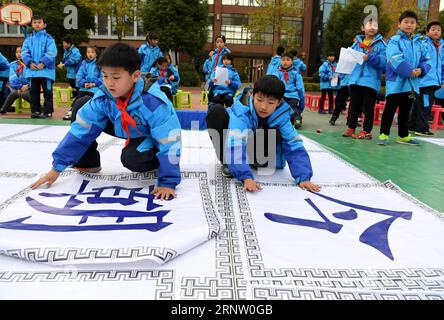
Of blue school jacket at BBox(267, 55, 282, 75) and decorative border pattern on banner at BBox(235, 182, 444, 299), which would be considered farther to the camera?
blue school jacket at BBox(267, 55, 282, 75)

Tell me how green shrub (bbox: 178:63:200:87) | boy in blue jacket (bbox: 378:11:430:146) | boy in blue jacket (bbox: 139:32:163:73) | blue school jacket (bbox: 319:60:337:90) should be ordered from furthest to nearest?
green shrub (bbox: 178:63:200:87)
blue school jacket (bbox: 319:60:337:90)
boy in blue jacket (bbox: 139:32:163:73)
boy in blue jacket (bbox: 378:11:430:146)

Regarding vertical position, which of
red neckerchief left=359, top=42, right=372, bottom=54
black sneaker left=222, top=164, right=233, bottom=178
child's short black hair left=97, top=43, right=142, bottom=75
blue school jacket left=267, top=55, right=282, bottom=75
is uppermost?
red neckerchief left=359, top=42, right=372, bottom=54

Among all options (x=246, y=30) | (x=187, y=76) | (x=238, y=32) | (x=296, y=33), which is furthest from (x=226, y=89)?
(x=296, y=33)

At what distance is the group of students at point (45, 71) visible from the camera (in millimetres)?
5281

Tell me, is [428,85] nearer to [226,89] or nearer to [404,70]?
[404,70]

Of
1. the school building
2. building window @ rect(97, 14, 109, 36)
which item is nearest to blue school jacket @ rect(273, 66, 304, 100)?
the school building

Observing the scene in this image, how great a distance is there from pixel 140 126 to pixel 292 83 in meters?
3.87

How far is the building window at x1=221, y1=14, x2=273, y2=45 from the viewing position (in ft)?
70.0

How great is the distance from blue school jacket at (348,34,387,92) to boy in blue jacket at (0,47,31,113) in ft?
15.4

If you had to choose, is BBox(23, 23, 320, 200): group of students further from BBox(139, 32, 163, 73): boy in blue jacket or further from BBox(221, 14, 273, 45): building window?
BBox(221, 14, 273, 45): building window

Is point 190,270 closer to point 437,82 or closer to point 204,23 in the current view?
point 437,82

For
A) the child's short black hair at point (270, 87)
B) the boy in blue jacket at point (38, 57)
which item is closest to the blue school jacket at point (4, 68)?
the boy in blue jacket at point (38, 57)

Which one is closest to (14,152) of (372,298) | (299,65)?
(372,298)

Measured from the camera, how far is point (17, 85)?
600 centimetres
